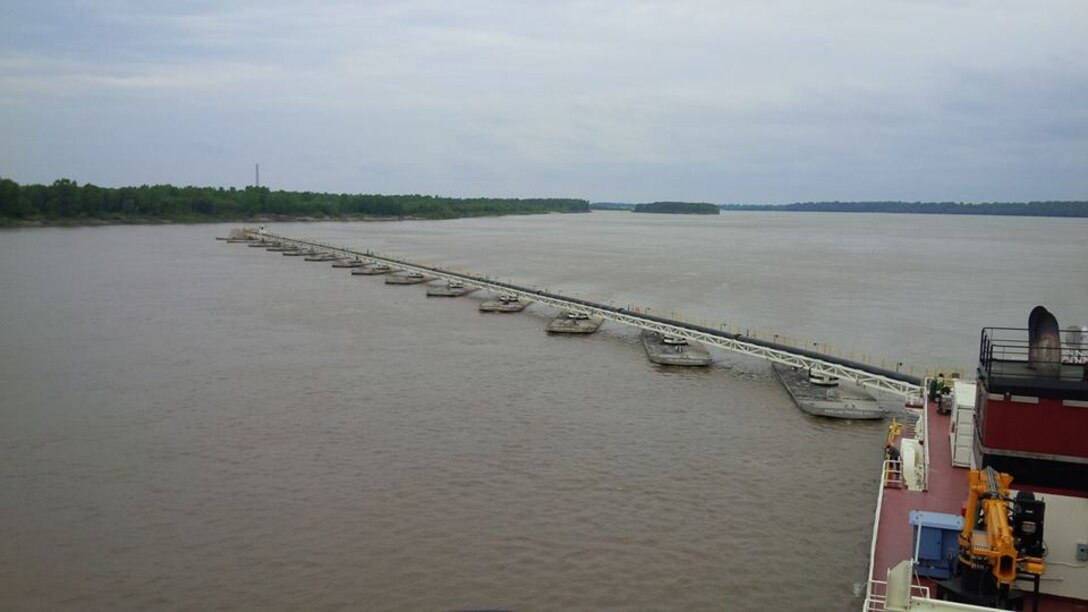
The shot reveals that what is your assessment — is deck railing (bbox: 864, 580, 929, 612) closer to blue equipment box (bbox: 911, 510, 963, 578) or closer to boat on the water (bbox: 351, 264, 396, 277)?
blue equipment box (bbox: 911, 510, 963, 578)

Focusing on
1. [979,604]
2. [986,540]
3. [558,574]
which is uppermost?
[986,540]

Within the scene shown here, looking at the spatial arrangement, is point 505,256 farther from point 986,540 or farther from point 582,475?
point 986,540

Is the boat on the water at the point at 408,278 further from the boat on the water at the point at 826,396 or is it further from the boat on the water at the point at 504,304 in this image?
the boat on the water at the point at 826,396

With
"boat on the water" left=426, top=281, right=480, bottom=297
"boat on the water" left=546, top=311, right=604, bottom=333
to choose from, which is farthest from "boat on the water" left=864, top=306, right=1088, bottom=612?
"boat on the water" left=426, top=281, right=480, bottom=297

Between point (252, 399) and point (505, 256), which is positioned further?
point (505, 256)

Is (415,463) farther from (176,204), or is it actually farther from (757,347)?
(176,204)

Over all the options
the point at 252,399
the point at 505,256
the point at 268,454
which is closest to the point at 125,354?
the point at 252,399

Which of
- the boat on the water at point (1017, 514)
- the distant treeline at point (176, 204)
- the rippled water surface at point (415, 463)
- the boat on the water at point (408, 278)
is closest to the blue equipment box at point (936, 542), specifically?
the boat on the water at point (1017, 514)
